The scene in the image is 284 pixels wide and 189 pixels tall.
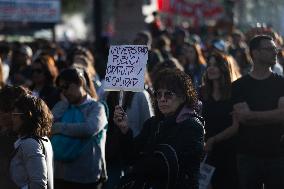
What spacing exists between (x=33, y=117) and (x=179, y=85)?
967mm

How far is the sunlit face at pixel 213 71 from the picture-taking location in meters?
7.65

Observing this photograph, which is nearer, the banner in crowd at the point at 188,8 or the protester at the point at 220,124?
the protester at the point at 220,124

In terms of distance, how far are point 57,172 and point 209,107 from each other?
1.47m

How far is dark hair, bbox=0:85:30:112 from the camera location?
5.62 m

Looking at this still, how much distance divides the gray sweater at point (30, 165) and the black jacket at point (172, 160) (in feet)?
1.90

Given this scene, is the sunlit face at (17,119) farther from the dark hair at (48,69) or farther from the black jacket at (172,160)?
the dark hair at (48,69)

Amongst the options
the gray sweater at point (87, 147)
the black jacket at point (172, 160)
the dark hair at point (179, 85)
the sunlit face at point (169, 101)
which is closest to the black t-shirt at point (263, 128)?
the gray sweater at point (87, 147)

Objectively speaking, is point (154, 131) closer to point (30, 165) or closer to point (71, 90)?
point (30, 165)

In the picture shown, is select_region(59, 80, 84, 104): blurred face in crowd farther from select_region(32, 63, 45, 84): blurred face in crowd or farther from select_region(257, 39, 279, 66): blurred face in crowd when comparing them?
select_region(32, 63, 45, 84): blurred face in crowd

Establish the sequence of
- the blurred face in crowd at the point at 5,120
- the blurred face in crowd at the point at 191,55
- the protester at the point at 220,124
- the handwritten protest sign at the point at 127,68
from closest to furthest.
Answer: the blurred face in crowd at the point at 5,120
the handwritten protest sign at the point at 127,68
the protester at the point at 220,124
the blurred face in crowd at the point at 191,55

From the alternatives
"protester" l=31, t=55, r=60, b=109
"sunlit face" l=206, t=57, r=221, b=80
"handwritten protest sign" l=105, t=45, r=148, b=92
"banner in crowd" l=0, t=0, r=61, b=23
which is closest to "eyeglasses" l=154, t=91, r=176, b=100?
"handwritten protest sign" l=105, t=45, r=148, b=92

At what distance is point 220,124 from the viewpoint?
24.5ft

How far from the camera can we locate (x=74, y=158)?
7.07 m

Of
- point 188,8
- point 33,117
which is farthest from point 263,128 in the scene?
point 188,8
